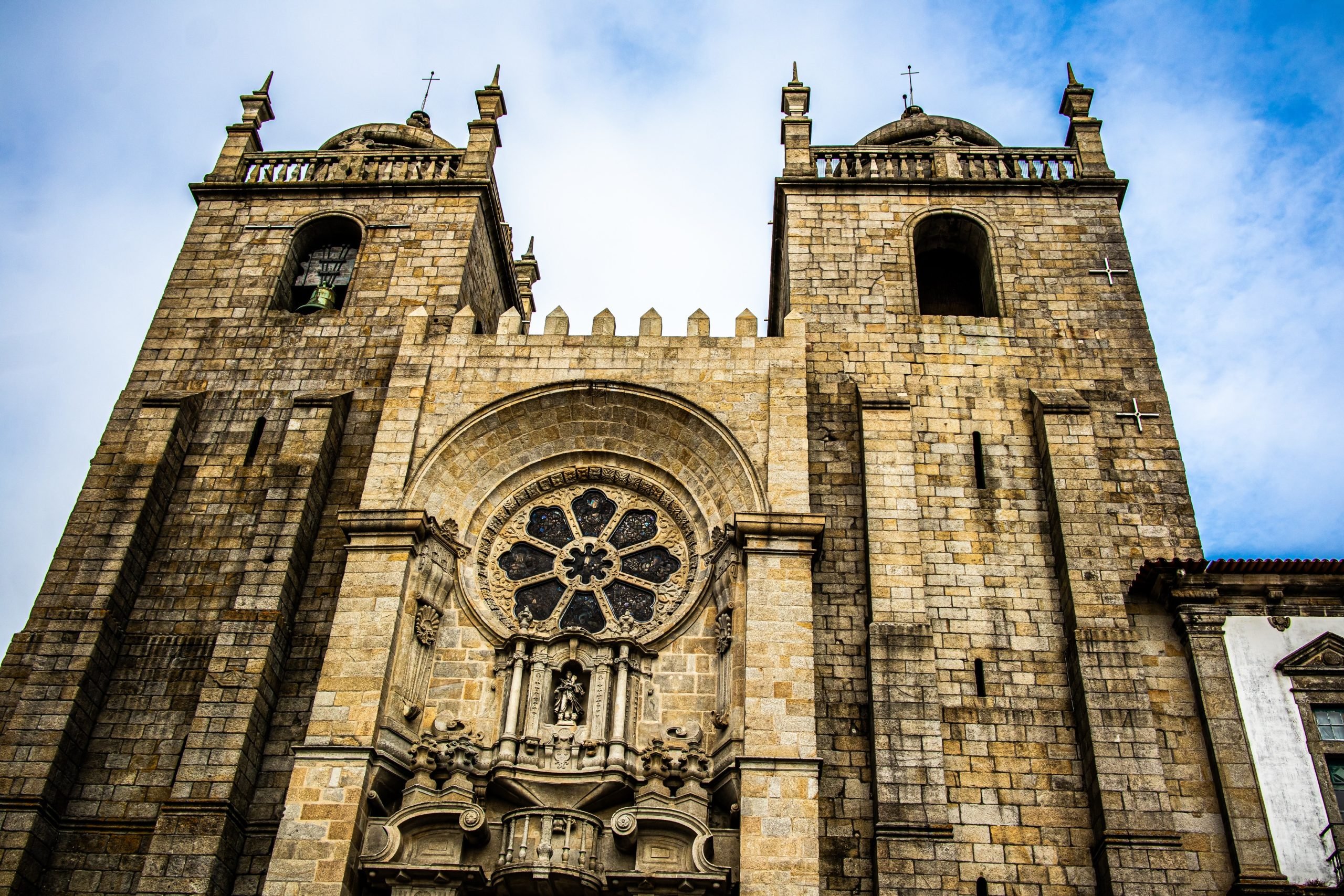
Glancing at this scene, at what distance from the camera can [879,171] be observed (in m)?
21.7

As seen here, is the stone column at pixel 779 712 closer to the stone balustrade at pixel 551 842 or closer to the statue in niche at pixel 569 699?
the stone balustrade at pixel 551 842

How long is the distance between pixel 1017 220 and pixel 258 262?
12.3m

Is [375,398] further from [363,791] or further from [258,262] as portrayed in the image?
[363,791]

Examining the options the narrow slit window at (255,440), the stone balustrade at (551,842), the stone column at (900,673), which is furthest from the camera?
the narrow slit window at (255,440)

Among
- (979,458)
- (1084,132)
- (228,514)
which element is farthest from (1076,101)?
(228,514)

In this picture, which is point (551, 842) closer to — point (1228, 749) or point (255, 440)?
Result: point (1228, 749)

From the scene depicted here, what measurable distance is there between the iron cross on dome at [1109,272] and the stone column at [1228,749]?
20.3 ft

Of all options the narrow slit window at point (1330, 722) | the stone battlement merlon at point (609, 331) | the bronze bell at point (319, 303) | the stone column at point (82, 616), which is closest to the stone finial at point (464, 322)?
the stone battlement merlon at point (609, 331)

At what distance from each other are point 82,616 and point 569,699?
6153 millimetres

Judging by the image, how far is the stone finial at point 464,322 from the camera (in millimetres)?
18391

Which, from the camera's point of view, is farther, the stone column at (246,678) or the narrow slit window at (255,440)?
the narrow slit window at (255,440)

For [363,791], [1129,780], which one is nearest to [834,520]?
[1129,780]

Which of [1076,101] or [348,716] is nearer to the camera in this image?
[348,716]

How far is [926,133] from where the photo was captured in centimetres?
2391
